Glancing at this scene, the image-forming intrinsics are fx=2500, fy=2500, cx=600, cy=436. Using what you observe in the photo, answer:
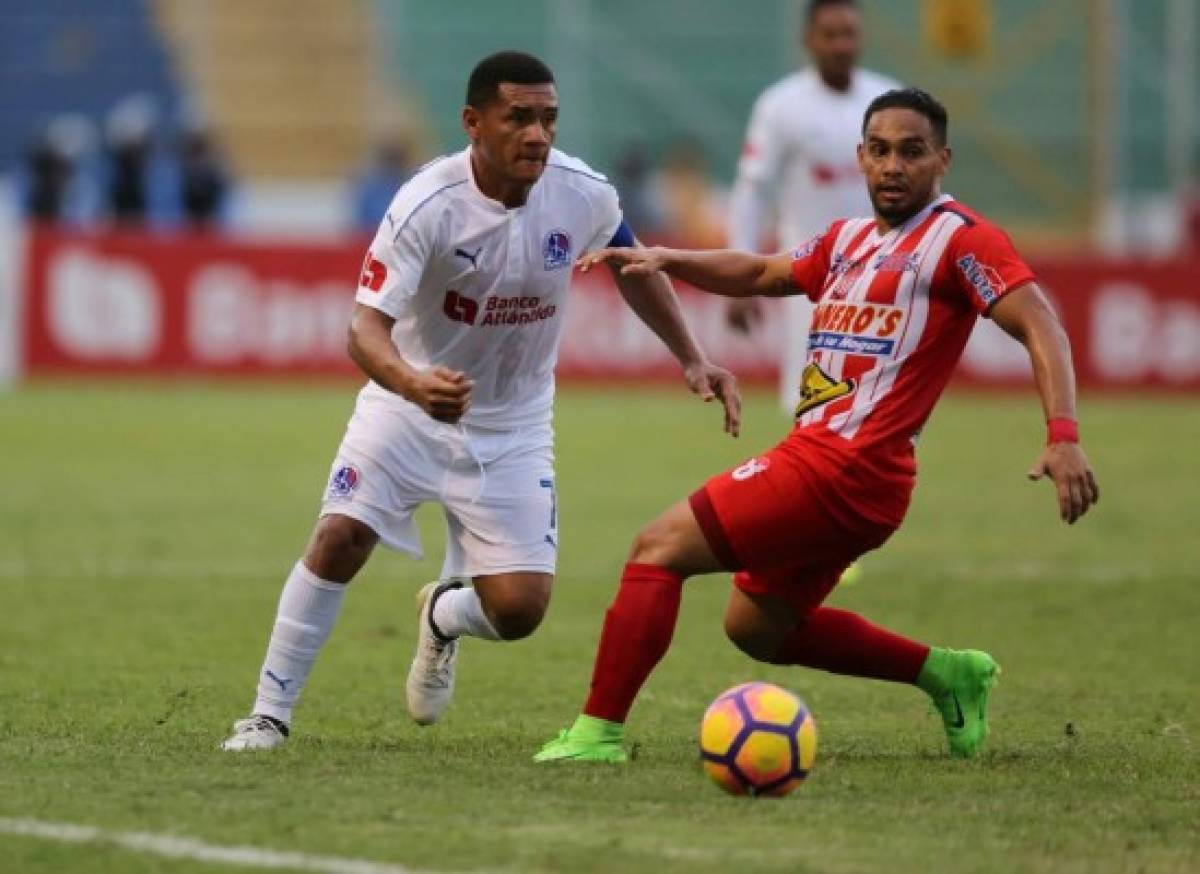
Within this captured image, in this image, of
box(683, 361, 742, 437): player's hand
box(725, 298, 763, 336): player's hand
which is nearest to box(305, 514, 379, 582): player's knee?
box(683, 361, 742, 437): player's hand

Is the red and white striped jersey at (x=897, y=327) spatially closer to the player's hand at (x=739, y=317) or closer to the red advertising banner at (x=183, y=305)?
the player's hand at (x=739, y=317)

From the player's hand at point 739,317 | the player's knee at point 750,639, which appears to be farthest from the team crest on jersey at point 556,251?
the player's hand at point 739,317

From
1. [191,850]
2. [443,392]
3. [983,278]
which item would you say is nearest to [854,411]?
[983,278]

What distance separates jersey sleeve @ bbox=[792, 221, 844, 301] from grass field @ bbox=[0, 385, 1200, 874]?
4.69 feet

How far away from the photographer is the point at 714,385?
7914mm

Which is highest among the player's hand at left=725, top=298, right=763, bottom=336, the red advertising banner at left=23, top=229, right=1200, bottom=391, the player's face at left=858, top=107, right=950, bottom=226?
the player's face at left=858, top=107, right=950, bottom=226

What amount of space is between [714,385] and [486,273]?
2.69 ft

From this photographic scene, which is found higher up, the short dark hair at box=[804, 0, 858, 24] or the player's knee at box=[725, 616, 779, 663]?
the short dark hair at box=[804, 0, 858, 24]

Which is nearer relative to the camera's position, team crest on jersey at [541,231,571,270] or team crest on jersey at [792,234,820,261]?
team crest on jersey at [792,234,820,261]

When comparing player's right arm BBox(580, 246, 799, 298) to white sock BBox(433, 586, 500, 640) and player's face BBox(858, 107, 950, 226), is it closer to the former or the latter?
player's face BBox(858, 107, 950, 226)

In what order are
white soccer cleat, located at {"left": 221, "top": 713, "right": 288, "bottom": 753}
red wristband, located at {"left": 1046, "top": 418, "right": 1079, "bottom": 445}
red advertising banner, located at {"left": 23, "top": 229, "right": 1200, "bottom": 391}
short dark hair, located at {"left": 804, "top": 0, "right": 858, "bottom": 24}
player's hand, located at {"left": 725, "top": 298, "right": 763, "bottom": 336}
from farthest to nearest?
red advertising banner, located at {"left": 23, "top": 229, "right": 1200, "bottom": 391}, short dark hair, located at {"left": 804, "top": 0, "right": 858, "bottom": 24}, player's hand, located at {"left": 725, "top": 298, "right": 763, "bottom": 336}, white soccer cleat, located at {"left": 221, "top": 713, "right": 288, "bottom": 753}, red wristband, located at {"left": 1046, "top": 418, "right": 1079, "bottom": 445}

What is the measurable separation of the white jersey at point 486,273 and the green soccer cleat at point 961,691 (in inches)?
59.0

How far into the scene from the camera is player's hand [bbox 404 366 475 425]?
6812 millimetres

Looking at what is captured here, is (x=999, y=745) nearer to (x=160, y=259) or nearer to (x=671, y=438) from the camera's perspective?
(x=671, y=438)
